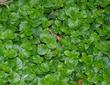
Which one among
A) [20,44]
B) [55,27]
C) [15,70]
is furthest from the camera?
[55,27]

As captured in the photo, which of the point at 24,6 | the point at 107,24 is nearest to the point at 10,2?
the point at 24,6

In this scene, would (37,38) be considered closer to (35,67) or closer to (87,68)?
(35,67)

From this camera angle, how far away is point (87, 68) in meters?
3.37

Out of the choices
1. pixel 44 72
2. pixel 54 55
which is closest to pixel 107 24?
pixel 54 55

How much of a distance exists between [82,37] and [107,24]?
438 mm

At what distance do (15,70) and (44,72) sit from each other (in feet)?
1.05

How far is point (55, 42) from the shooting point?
3.49 meters

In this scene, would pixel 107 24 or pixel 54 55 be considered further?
pixel 107 24

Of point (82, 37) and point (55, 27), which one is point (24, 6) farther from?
point (82, 37)

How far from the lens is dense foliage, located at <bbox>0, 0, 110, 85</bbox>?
10.7 feet

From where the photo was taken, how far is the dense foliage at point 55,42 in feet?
10.7

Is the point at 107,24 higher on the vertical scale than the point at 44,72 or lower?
higher

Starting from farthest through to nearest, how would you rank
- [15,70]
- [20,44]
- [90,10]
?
1. [90,10]
2. [20,44]
3. [15,70]

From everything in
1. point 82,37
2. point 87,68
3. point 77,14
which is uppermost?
point 77,14
